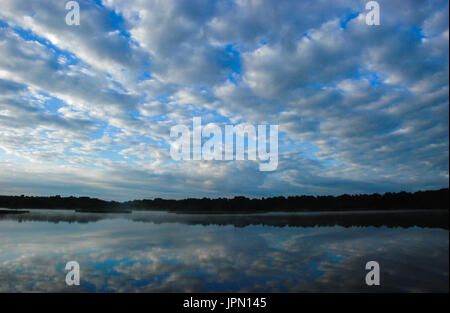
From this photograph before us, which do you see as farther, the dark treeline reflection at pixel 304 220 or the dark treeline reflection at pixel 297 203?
the dark treeline reflection at pixel 297 203

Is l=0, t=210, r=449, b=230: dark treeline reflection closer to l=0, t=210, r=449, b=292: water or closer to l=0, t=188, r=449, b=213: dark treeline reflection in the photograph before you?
l=0, t=210, r=449, b=292: water

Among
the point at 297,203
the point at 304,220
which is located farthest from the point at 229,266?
the point at 297,203

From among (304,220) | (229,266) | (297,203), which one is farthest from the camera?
(297,203)

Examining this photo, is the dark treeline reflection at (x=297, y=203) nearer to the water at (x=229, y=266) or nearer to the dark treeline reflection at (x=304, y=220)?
the dark treeline reflection at (x=304, y=220)

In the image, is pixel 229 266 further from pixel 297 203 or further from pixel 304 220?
pixel 297 203

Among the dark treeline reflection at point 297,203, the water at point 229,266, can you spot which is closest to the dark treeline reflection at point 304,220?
the water at point 229,266

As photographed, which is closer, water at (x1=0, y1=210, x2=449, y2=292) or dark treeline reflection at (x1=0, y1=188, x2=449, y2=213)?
water at (x1=0, y1=210, x2=449, y2=292)

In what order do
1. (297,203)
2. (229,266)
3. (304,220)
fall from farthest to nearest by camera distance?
1. (297,203)
2. (304,220)
3. (229,266)

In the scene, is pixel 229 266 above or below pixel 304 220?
above

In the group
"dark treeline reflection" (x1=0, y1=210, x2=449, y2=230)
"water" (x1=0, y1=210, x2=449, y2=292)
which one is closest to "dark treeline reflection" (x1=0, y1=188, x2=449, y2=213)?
"dark treeline reflection" (x1=0, y1=210, x2=449, y2=230)

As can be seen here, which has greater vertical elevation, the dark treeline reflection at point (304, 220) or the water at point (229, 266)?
the water at point (229, 266)
